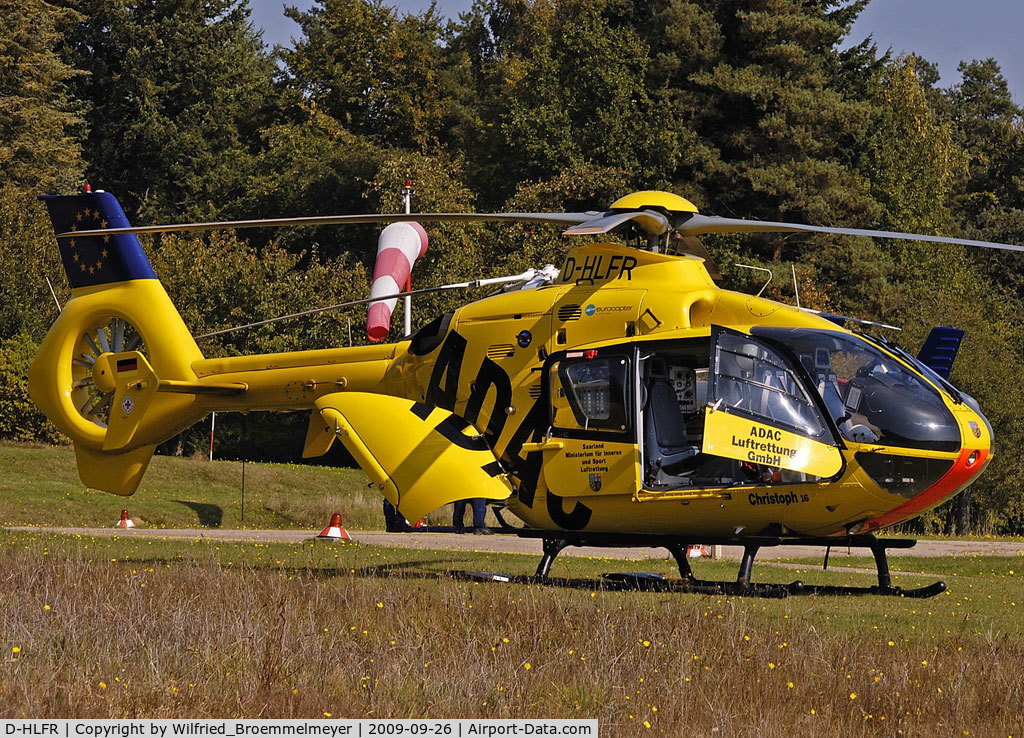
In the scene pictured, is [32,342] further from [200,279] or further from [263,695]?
[263,695]

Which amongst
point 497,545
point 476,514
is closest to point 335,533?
point 497,545

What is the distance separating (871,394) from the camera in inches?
510

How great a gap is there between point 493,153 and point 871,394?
154ft

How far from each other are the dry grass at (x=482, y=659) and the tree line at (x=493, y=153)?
3128 cm

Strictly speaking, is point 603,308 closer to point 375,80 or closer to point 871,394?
point 871,394

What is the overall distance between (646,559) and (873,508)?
7.08 metres

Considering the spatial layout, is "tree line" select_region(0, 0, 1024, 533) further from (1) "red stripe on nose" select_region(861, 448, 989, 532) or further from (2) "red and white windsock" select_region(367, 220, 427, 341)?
(1) "red stripe on nose" select_region(861, 448, 989, 532)

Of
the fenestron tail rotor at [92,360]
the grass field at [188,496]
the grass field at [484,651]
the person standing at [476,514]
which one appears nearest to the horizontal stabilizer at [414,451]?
the person standing at [476,514]

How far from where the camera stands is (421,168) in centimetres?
4981

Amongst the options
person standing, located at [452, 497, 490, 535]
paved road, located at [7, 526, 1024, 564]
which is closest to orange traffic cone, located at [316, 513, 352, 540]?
paved road, located at [7, 526, 1024, 564]

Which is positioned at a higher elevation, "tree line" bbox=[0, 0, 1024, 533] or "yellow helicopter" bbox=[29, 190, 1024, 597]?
"tree line" bbox=[0, 0, 1024, 533]

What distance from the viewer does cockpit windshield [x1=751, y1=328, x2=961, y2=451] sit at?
12758 millimetres

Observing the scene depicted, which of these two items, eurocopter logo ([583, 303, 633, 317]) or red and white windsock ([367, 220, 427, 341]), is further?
red and white windsock ([367, 220, 427, 341])

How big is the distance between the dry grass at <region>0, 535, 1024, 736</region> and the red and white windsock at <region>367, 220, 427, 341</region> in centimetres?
1231
